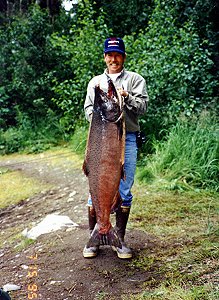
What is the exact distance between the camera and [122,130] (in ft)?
9.09

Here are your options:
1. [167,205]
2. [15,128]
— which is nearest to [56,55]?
[15,128]

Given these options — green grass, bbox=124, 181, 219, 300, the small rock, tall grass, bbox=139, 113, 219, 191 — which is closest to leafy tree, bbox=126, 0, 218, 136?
tall grass, bbox=139, 113, 219, 191

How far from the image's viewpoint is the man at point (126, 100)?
10.1ft

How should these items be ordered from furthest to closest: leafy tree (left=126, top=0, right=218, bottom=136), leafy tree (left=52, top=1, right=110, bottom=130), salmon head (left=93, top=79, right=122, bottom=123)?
leafy tree (left=52, top=1, right=110, bottom=130), leafy tree (left=126, top=0, right=218, bottom=136), salmon head (left=93, top=79, right=122, bottom=123)

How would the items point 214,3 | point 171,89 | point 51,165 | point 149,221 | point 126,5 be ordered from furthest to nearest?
point 126,5 → point 214,3 → point 51,165 → point 171,89 → point 149,221

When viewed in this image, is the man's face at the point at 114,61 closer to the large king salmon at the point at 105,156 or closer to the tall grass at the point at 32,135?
the large king salmon at the point at 105,156

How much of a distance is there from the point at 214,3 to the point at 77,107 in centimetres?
395

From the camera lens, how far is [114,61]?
3.15m

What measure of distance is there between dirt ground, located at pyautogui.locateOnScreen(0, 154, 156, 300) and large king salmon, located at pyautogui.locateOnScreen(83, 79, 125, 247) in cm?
35

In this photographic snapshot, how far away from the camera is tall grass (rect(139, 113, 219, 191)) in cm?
537

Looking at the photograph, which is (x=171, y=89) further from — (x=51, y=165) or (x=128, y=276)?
(x=128, y=276)
